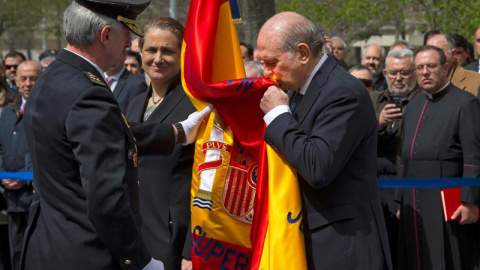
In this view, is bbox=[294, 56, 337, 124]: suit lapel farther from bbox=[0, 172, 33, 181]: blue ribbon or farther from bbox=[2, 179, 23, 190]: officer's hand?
bbox=[2, 179, 23, 190]: officer's hand

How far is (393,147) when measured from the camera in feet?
24.7

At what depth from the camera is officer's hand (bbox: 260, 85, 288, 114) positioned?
4168 mm

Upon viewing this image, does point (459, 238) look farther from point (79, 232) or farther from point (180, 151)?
point (79, 232)

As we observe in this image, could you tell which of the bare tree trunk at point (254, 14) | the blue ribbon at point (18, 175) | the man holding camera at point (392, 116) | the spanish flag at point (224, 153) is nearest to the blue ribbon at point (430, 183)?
the man holding camera at point (392, 116)

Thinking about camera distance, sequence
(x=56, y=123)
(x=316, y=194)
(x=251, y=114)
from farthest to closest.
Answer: (x=251, y=114), (x=316, y=194), (x=56, y=123)

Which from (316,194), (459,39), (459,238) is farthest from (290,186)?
(459,39)

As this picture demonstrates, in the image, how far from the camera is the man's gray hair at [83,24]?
12.3ft

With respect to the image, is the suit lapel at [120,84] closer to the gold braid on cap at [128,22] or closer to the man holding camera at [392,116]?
the man holding camera at [392,116]

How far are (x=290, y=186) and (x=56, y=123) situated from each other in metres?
1.20

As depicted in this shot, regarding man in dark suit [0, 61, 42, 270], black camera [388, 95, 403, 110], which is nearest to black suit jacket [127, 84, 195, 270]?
black camera [388, 95, 403, 110]

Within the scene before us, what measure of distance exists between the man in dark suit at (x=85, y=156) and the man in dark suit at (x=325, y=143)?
73cm

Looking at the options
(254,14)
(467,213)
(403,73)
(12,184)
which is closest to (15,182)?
(12,184)

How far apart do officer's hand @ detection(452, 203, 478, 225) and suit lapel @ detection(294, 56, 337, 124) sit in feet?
9.55

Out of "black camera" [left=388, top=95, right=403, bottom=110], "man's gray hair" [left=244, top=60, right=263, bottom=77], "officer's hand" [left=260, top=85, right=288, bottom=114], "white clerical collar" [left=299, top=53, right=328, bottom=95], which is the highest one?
"white clerical collar" [left=299, top=53, right=328, bottom=95]
